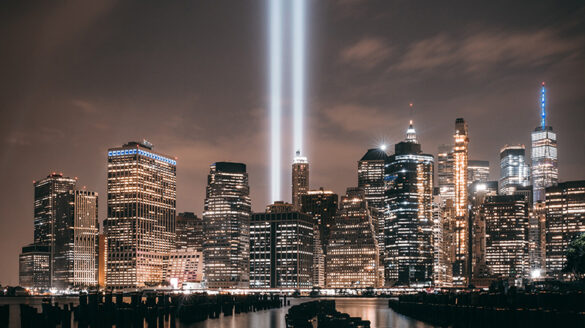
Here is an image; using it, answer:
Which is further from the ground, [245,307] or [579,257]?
[579,257]

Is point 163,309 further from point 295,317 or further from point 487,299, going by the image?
point 487,299

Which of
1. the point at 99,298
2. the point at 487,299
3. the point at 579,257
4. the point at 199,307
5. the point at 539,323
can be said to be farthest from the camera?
the point at 579,257

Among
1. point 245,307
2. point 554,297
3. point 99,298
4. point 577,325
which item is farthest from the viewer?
point 245,307

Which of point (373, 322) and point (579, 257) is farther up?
point (579, 257)

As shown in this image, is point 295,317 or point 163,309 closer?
Answer: point 295,317

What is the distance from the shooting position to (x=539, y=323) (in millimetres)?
94875

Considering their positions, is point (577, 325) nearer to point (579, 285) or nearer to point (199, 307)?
point (199, 307)

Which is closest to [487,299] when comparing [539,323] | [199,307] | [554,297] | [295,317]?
[554,297]

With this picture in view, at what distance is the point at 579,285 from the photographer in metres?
168

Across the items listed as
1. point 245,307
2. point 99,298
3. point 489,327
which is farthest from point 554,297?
point 245,307

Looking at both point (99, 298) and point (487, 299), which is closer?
point (487, 299)

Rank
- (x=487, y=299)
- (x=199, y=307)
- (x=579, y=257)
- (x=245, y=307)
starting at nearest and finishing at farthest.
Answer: (x=487, y=299) → (x=199, y=307) → (x=579, y=257) → (x=245, y=307)

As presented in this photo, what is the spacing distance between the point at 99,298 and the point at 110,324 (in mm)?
17724

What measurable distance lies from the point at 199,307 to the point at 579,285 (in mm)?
83386
